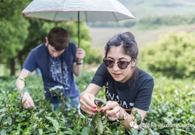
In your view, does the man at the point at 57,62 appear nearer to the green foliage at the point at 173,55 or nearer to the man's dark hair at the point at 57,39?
the man's dark hair at the point at 57,39

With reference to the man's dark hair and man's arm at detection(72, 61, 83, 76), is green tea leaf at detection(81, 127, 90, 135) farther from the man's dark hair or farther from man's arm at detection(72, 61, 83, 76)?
man's arm at detection(72, 61, 83, 76)

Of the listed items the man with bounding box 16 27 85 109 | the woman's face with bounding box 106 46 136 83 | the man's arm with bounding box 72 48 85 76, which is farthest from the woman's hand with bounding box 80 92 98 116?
the man's arm with bounding box 72 48 85 76

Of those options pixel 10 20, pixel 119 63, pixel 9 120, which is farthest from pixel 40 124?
pixel 10 20

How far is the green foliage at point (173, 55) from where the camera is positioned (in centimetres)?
1454

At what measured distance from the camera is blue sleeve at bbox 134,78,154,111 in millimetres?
1882

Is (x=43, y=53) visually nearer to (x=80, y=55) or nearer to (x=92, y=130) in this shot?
(x=80, y=55)

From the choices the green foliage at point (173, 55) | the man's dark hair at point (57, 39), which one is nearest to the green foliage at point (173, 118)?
the man's dark hair at point (57, 39)

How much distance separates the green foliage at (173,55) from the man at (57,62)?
40.2 ft

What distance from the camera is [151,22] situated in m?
26.6

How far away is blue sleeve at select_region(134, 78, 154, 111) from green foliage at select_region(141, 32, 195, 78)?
12979 mm

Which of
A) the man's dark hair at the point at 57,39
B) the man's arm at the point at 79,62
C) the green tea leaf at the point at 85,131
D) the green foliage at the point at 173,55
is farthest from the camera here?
the green foliage at the point at 173,55

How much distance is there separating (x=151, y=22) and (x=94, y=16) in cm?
2404

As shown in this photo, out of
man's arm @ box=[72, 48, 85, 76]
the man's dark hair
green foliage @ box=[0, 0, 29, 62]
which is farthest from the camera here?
green foliage @ box=[0, 0, 29, 62]

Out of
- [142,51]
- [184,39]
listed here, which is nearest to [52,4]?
[184,39]
